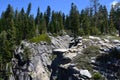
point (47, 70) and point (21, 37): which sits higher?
point (21, 37)

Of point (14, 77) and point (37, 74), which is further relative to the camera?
point (14, 77)

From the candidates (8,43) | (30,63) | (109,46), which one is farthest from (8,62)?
(109,46)

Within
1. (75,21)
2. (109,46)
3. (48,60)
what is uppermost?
(75,21)

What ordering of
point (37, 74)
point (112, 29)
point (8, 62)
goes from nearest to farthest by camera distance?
point (37, 74)
point (8, 62)
point (112, 29)

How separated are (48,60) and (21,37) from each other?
29.2 metres

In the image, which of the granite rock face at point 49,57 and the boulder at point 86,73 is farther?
the granite rock face at point 49,57

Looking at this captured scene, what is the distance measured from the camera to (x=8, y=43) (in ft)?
290

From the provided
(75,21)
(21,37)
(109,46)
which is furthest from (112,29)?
(109,46)

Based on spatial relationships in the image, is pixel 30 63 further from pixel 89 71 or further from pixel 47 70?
pixel 89 71

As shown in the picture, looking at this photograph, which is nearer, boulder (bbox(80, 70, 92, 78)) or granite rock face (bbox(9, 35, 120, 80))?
boulder (bbox(80, 70, 92, 78))

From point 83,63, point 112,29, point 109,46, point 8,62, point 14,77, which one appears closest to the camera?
point 83,63

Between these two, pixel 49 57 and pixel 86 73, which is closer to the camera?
pixel 86 73

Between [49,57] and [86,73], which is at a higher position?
[86,73]

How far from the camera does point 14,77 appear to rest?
78125 millimetres
